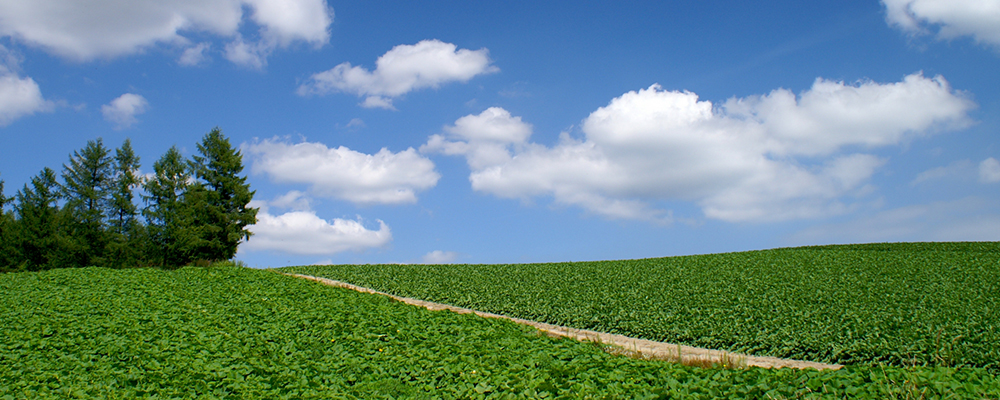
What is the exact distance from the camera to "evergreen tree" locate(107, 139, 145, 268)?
25.0 m

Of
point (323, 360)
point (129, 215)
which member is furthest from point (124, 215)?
point (323, 360)

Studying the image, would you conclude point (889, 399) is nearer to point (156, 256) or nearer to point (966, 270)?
point (966, 270)

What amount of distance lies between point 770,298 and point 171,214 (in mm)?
25279

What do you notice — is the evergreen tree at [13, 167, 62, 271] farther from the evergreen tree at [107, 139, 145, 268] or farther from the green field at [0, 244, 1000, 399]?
the green field at [0, 244, 1000, 399]

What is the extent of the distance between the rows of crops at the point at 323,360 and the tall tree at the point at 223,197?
43.1ft

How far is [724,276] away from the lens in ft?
49.1

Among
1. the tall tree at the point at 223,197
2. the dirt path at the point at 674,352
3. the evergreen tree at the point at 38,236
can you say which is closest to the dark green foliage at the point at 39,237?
the evergreen tree at the point at 38,236

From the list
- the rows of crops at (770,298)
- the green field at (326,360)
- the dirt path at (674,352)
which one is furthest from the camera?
the rows of crops at (770,298)

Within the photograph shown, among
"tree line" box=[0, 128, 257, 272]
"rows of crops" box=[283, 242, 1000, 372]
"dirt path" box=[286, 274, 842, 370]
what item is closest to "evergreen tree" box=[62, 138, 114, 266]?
"tree line" box=[0, 128, 257, 272]

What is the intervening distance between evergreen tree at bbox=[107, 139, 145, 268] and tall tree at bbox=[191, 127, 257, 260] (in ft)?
10.9

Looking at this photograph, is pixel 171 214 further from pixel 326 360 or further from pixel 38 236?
pixel 326 360

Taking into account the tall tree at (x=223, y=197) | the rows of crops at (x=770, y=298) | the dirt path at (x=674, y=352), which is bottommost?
the dirt path at (x=674, y=352)

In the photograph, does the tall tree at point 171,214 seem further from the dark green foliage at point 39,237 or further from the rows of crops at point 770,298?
the rows of crops at point 770,298

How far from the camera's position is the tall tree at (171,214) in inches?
952
